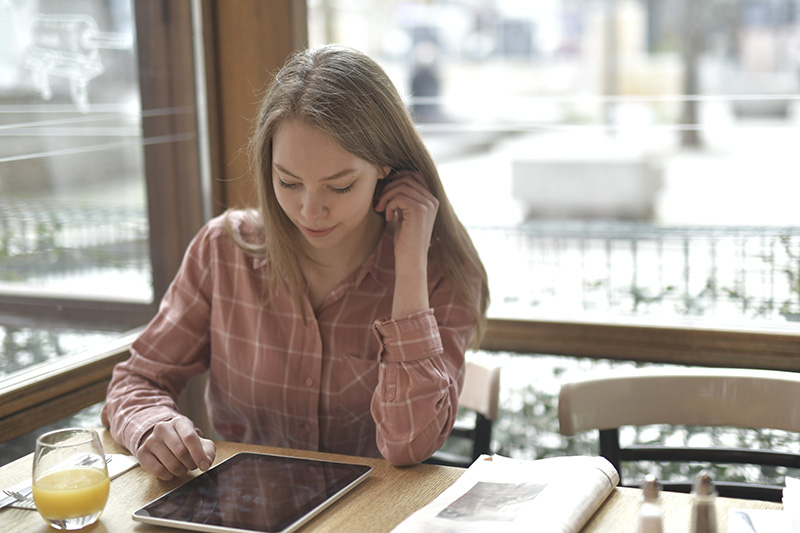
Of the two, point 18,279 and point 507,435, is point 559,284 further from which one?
point 18,279

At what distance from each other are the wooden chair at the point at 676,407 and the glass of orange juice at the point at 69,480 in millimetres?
780

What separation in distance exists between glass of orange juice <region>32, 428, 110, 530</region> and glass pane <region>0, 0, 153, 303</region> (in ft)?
2.62

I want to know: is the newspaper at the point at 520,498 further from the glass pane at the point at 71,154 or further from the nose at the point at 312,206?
the glass pane at the point at 71,154

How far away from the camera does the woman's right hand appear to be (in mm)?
1198

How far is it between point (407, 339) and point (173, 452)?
0.40 m

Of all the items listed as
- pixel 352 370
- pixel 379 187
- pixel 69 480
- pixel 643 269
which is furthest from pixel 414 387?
pixel 643 269

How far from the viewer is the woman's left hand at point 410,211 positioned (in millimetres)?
1455

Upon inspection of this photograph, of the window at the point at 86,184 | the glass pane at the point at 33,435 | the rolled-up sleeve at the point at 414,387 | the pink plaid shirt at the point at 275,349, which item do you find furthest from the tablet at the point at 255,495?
the window at the point at 86,184

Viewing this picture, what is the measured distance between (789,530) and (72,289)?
158cm

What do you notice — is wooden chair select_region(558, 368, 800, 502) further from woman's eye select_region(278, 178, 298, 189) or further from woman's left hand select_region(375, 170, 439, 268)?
woman's eye select_region(278, 178, 298, 189)

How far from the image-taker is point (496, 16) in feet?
7.72

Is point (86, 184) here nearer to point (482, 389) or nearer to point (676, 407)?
point (482, 389)

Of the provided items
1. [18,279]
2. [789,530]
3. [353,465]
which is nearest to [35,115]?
[18,279]

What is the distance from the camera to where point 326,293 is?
1.55 metres
